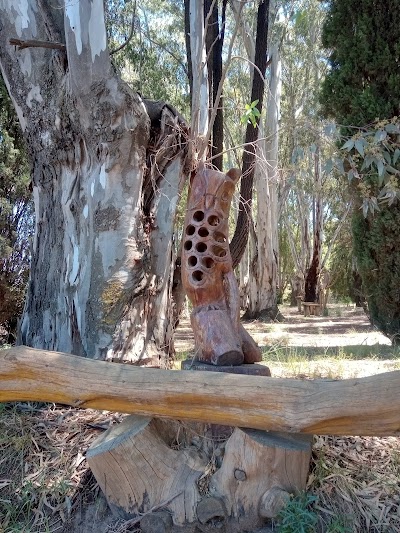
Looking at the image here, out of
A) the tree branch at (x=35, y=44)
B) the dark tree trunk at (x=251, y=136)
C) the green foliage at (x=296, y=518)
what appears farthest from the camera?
the dark tree trunk at (x=251, y=136)

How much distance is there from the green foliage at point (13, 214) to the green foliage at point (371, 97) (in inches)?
159

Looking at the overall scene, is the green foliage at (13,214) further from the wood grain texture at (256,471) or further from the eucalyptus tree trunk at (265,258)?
the eucalyptus tree trunk at (265,258)

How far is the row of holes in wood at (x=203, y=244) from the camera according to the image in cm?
284

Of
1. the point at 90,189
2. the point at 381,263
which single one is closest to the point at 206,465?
the point at 90,189

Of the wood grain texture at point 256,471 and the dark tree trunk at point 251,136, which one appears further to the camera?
the dark tree trunk at point 251,136

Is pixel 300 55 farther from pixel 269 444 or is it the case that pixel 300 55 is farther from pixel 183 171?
pixel 269 444

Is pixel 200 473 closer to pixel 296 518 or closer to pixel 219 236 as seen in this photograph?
pixel 296 518

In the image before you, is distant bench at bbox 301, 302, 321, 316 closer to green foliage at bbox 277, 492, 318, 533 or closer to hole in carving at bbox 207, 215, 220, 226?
hole in carving at bbox 207, 215, 220, 226

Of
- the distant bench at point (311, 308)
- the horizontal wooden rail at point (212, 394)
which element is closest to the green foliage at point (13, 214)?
the horizontal wooden rail at point (212, 394)

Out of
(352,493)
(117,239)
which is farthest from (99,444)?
(117,239)

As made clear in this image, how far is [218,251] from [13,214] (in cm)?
427

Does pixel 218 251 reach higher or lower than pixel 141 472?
higher

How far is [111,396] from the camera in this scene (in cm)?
232

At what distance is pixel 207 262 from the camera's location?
285 cm
